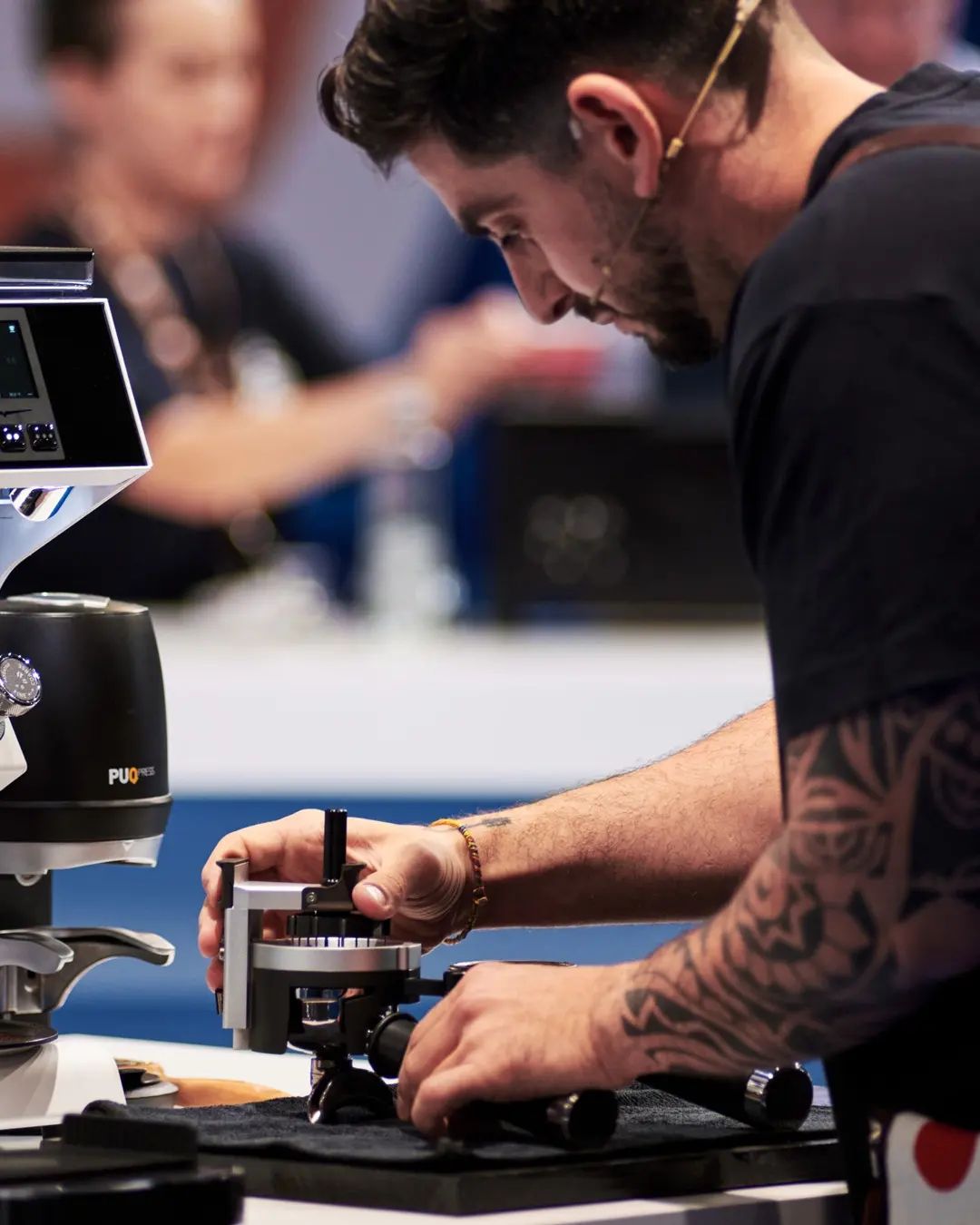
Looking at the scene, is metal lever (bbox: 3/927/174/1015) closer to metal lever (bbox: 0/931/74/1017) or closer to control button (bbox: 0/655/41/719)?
metal lever (bbox: 0/931/74/1017)

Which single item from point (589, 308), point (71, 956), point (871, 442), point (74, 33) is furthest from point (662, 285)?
point (74, 33)

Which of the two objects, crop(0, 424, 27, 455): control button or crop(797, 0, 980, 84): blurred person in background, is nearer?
crop(0, 424, 27, 455): control button

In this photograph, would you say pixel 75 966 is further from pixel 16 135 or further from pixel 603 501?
pixel 16 135

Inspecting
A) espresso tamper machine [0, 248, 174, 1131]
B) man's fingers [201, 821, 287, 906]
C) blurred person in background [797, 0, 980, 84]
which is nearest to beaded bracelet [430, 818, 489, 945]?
man's fingers [201, 821, 287, 906]

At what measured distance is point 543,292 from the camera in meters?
1.34

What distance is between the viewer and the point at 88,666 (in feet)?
4.46

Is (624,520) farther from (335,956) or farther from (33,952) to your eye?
(335,956)

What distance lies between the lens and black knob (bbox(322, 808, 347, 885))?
1263mm

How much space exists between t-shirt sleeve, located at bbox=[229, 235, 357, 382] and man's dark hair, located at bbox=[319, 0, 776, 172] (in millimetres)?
3680

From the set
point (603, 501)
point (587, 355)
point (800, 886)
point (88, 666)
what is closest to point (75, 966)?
point (88, 666)

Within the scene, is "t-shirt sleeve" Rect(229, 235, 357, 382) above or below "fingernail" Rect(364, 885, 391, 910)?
above

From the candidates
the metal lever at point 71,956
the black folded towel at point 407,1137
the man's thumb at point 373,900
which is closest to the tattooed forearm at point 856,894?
the black folded towel at point 407,1137

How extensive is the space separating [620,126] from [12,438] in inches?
15.9

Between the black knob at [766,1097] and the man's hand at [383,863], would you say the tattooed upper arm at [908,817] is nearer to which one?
the black knob at [766,1097]
